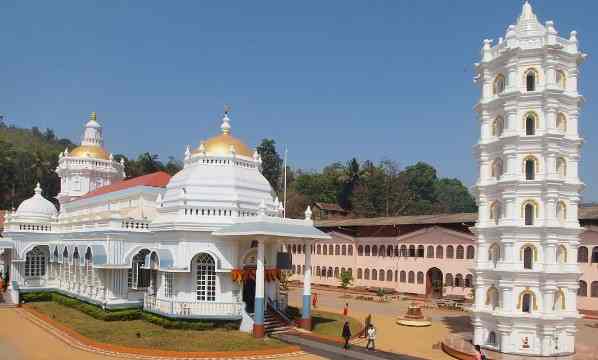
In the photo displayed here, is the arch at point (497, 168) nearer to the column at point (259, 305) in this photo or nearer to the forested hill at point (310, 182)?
the column at point (259, 305)

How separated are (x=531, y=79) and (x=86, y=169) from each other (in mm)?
36097

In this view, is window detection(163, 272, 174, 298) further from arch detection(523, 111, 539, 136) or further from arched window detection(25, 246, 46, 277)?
arch detection(523, 111, 539, 136)

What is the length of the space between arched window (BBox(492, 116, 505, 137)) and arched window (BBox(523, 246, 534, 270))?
4.94 m

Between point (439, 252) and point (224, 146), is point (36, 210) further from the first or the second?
point (439, 252)

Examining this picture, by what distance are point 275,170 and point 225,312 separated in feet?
226

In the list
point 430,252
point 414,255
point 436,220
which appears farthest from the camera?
point 414,255

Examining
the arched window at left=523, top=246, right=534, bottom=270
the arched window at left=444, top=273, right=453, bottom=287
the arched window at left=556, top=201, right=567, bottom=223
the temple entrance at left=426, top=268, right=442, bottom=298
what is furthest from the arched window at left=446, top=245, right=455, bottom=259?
the arched window at left=523, top=246, right=534, bottom=270

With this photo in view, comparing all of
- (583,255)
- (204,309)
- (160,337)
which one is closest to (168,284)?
(204,309)

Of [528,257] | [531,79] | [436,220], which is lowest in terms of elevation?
[528,257]

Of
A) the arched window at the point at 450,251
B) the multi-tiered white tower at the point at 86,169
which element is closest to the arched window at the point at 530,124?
the arched window at the point at 450,251

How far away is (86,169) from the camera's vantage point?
153ft

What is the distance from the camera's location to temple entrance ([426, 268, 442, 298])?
45.9m

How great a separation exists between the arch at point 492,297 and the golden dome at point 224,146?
13801mm

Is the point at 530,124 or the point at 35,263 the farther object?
the point at 35,263
